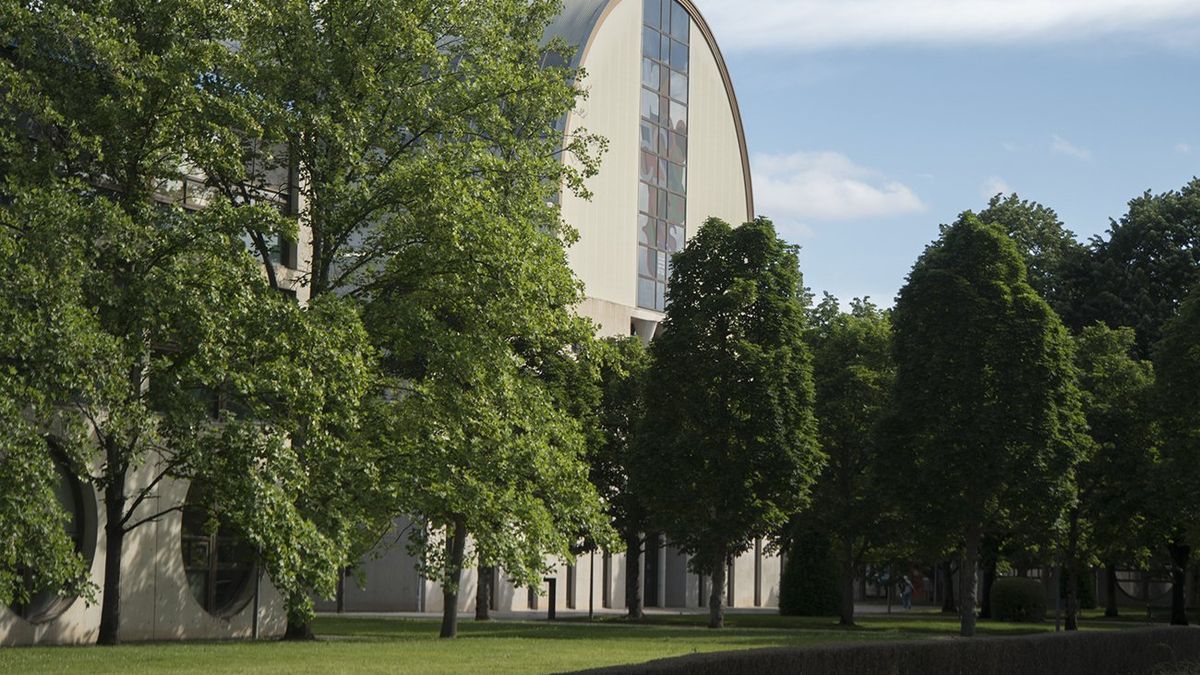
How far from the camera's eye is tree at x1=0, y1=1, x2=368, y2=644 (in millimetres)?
24594

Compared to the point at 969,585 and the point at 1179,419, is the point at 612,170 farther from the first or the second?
the point at 969,585

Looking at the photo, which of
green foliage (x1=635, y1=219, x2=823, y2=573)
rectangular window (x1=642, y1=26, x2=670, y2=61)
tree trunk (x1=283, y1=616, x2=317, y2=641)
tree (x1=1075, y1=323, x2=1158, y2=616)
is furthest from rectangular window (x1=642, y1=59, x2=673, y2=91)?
tree trunk (x1=283, y1=616, x2=317, y2=641)

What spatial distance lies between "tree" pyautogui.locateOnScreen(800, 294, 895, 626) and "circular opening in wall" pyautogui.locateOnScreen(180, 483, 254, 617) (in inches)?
672

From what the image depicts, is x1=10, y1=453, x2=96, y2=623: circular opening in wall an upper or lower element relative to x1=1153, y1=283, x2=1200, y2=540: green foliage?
lower

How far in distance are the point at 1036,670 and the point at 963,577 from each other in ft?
59.2

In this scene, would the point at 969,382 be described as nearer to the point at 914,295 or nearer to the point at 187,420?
the point at 914,295

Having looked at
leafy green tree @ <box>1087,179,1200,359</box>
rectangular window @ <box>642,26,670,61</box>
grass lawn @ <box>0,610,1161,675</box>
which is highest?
rectangular window @ <box>642,26,670,61</box>

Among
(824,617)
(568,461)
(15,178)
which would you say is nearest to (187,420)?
(15,178)

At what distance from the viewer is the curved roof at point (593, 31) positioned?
64500 millimetres

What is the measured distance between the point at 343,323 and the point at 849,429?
922 inches

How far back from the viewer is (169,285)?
80.6 feet

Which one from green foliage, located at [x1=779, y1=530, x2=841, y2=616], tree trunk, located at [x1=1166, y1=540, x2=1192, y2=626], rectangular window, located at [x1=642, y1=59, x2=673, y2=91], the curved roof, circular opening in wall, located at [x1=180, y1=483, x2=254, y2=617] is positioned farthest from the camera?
rectangular window, located at [x1=642, y1=59, x2=673, y2=91]

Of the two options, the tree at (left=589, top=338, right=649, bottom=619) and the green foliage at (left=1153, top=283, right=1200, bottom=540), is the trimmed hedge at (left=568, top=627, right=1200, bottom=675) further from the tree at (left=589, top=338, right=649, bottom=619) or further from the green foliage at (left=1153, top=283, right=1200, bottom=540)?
the tree at (left=589, top=338, right=649, bottom=619)

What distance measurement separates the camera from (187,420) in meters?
25.5
